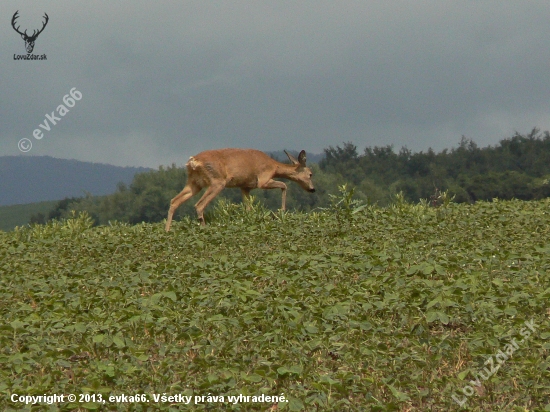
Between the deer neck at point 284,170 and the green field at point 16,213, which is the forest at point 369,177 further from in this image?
the green field at point 16,213

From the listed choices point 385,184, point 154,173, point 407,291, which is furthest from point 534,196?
point 407,291

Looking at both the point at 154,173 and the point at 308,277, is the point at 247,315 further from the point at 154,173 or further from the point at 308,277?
the point at 154,173

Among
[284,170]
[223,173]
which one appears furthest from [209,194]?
[284,170]

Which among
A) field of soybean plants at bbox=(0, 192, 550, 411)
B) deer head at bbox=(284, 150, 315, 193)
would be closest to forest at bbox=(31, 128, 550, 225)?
deer head at bbox=(284, 150, 315, 193)

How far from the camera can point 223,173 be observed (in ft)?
60.3

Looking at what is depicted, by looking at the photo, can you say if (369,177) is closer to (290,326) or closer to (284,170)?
(284,170)

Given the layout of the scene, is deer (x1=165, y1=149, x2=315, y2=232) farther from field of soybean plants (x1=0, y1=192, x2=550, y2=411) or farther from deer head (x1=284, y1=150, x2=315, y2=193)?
field of soybean plants (x1=0, y1=192, x2=550, y2=411)

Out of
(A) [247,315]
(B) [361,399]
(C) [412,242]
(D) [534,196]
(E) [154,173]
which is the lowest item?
(B) [361,399]

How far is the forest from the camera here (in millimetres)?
74562

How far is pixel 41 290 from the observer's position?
1058 cm

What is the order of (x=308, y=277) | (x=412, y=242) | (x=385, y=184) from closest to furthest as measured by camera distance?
(x=308, y=277) → (x=412, y=242) → (x=385, y=184)

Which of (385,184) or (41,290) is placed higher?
(385,184)

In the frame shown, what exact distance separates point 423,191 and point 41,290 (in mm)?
66590

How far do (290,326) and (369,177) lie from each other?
78.2m
